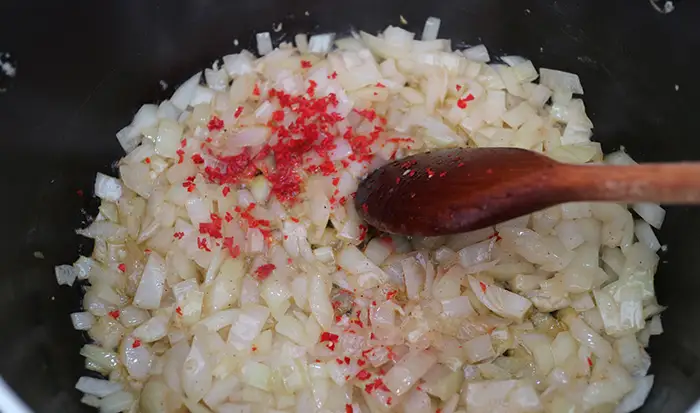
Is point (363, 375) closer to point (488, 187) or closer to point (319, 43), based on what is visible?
point (488, 187)

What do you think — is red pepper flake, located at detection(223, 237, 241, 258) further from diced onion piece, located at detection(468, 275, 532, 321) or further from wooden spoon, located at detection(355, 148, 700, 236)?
diced onion piece, located at detection(468, 275, 532, 321)

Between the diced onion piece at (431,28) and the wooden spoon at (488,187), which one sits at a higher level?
the diced onion piece at (431,28)

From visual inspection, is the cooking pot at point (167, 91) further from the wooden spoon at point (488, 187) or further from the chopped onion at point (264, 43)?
the wooden spoon at point (488, 187)

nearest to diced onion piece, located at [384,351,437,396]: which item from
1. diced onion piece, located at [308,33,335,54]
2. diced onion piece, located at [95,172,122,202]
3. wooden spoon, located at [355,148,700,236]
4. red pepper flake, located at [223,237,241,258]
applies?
wooden spoon, located at [355,148,700,236]

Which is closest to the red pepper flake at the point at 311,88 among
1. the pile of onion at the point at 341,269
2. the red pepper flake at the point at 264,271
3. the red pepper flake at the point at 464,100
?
the pile of onion at the point at 341,269

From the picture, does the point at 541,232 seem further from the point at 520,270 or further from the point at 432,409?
the point at 432,409

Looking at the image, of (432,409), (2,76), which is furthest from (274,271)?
(2,76)
